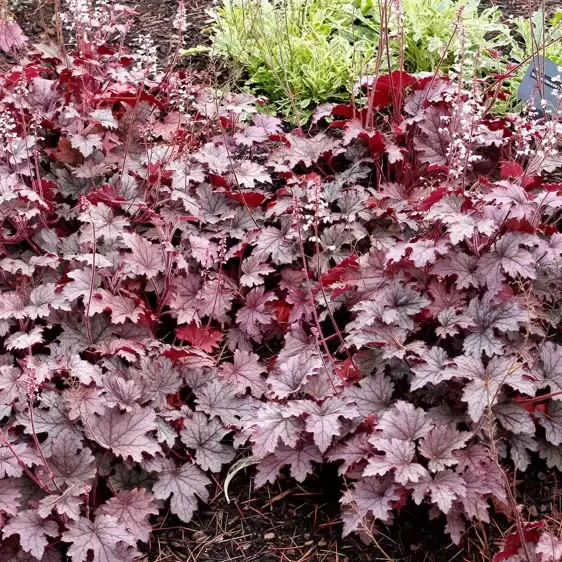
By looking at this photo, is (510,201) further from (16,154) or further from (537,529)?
(16,154)

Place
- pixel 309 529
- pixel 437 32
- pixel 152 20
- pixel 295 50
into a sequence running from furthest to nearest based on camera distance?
1. pixel 152 20
2. pixel 437 32
3. pixel 295 50
4. pixel 309 529

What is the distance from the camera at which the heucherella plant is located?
258cm

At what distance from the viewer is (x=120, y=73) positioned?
4078 mm

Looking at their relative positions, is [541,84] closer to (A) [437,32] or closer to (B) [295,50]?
(A) [437,32]

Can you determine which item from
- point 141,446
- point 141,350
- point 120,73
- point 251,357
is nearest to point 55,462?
point 141,446

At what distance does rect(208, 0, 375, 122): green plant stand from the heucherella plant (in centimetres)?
38

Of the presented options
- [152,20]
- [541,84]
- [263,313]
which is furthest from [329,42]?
[263,313]

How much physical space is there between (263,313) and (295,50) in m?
1.82

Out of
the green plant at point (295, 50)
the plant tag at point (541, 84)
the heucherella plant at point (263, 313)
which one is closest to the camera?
the heucherella plant at point (263, 313)

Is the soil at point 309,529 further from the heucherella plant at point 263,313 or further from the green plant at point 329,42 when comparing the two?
the green plant at point 329,42

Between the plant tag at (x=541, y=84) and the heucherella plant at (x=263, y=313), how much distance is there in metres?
0.24

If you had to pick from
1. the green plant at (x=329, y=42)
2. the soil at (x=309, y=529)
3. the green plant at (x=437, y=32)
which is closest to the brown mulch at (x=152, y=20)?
the green plant at (x=329, y=42)

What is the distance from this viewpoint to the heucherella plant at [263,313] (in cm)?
258

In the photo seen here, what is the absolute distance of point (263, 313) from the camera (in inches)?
129
